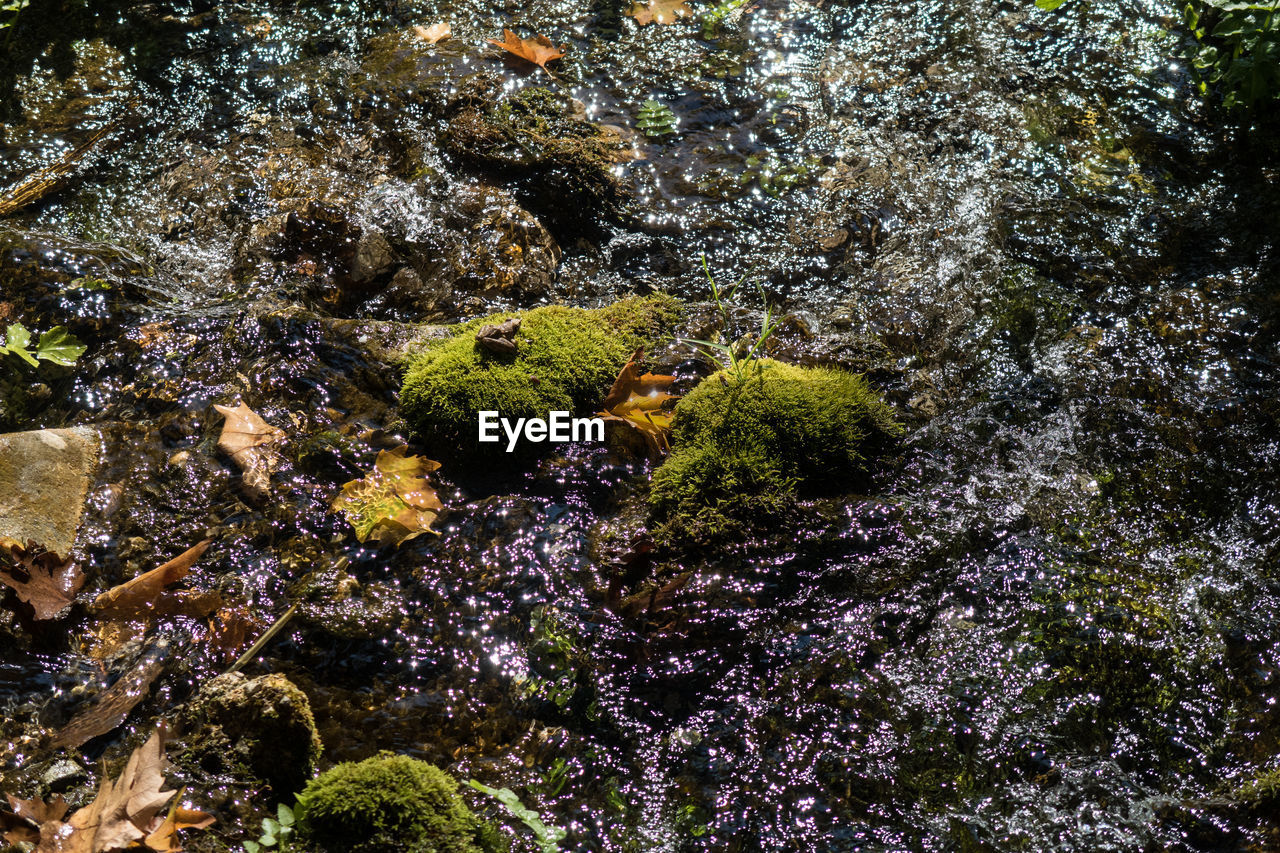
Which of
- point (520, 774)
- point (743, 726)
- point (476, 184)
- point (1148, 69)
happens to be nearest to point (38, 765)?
point (520, 774)

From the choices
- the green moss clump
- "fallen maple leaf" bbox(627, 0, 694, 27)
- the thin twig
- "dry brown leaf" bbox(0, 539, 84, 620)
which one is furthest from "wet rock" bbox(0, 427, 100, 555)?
"fallen maple leaf" bbox(627, 0, 694, 27)

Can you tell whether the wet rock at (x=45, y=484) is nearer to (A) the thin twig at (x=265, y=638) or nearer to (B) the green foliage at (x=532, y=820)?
(A) the thin twig at (x=265, y=638)

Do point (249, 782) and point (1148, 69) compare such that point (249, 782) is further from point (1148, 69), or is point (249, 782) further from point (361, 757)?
point (1148, 69)

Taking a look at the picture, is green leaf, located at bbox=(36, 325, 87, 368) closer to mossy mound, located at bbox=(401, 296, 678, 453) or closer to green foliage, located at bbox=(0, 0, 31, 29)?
mossy mound, located at bbox=(401, 296, 678, 453)

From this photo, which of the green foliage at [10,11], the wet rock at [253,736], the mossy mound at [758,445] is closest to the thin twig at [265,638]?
the wet rock at [253,736]

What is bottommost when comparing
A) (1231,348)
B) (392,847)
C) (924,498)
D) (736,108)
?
(392,847)

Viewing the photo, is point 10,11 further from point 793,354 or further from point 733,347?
point 793,354
